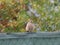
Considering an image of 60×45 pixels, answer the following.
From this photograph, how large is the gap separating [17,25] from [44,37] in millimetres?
2543

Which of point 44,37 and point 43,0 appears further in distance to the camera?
point 43,0

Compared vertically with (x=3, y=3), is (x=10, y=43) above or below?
below

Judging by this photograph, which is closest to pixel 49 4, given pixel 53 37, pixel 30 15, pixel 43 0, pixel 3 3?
pixel 43 0

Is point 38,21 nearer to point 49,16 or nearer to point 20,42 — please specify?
point 49,16

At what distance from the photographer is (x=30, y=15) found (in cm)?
562

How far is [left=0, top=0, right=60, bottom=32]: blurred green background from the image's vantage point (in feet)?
17.4

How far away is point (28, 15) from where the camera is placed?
18.1ft

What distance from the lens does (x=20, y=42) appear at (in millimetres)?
2914

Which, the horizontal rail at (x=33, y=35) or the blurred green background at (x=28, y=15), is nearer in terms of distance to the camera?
the horizontal rail at (x=33, y=35)

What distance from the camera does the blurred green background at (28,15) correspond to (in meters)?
5.32

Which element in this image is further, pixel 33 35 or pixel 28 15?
pixel 28 15

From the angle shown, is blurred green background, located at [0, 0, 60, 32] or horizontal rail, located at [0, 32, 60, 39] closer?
horizontal rail, located at [0, 32, 60, 39]

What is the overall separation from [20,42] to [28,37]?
0.12m

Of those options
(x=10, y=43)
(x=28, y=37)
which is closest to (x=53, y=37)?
(x=28, y=37)
